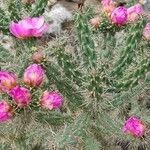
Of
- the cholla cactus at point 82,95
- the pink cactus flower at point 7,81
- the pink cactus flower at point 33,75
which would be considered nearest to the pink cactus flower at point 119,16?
the cholla cactus at point 82,95

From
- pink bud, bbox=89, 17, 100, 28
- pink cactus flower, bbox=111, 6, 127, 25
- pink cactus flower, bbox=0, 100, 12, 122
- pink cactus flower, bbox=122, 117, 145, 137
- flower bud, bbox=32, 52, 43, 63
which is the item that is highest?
flower bud, bbox=32, 52, 43, 63

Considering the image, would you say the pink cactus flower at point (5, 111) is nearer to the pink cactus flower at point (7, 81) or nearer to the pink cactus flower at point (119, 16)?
the pink cactus flower at point (7, 81)

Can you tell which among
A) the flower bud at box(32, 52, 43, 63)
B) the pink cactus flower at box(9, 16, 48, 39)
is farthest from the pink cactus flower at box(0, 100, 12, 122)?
the pink cactus flower at box(9, 16, 48, 39)

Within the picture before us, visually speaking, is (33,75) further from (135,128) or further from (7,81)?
(135,128)

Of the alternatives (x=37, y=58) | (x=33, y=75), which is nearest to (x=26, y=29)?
(x=37, y=58)

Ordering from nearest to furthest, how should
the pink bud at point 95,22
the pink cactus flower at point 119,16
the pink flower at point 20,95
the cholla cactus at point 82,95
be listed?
1. the pink flower at point 20,95
2. the cholla cactus at point 82,95
3. the pink cactus flower at point 119,16
4. the pink bud at point 95,22

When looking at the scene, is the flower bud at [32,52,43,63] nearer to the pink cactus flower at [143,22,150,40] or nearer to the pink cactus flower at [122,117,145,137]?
the pink cactus flower at [122,117,145,137]
